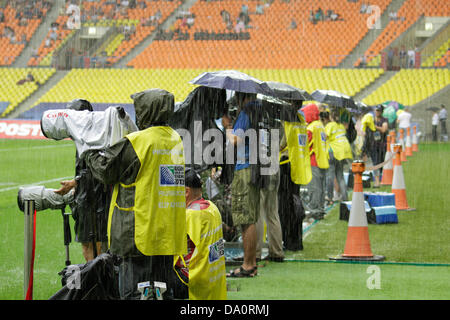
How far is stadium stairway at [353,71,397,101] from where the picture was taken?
3719cm

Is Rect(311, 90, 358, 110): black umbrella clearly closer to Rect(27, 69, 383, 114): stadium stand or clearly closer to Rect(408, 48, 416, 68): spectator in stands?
Rect(27, 69, 383, 114): stadium stand

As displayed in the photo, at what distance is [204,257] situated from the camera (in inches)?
209

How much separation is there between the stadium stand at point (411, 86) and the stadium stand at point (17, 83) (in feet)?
60.4

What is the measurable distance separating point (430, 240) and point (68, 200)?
223 inches

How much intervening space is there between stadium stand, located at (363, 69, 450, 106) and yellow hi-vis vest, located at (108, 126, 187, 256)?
3187 centimetres

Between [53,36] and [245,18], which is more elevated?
[245,18]

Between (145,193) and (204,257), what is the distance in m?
0.78

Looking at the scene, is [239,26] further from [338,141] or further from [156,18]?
[338,141]

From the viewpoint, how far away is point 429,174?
20.0 meters

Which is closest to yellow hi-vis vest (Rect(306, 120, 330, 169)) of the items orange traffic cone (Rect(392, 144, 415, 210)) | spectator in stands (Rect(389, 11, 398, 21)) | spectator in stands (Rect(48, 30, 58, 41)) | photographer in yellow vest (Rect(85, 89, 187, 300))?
orange traffic cone (Rect(392, 144, 415, 210))

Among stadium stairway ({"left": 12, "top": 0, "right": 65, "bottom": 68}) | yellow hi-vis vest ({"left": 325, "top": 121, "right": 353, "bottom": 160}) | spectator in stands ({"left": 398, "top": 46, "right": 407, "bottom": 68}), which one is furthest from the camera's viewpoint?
stadium stairway ({"left": 12, "top": 0, "right": 65, "bottom": 68})

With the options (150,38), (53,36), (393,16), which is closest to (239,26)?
(150,38)
